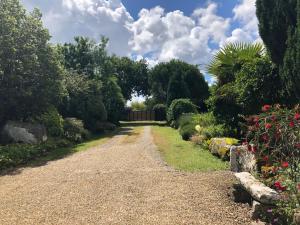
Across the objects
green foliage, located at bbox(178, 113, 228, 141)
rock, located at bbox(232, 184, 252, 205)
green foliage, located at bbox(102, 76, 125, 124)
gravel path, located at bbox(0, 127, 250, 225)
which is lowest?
gravel path, located at bbox(0, 127, 250, 225)

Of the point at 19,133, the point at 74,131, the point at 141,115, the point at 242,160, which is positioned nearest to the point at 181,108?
the point at 74,131

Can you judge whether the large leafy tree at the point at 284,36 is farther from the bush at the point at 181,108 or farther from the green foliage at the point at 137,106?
the green foliage at the point at 137,106

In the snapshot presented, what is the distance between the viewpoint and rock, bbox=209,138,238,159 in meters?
11.5

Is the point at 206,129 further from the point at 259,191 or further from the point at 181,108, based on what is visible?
the point at 181,108

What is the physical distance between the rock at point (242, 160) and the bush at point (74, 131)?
42.7 feet

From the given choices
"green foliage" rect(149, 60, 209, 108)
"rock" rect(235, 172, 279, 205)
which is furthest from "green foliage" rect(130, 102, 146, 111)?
"rock" rect(235, 172, 279, 205)

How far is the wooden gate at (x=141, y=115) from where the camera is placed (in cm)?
5043

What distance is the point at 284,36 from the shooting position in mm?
10422

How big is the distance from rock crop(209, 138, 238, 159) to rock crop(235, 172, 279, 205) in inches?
183

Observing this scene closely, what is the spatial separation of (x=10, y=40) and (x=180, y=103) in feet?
62.6

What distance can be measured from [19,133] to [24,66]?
121 inches

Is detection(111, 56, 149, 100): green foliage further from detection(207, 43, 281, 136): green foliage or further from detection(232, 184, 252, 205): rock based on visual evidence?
detection(232, 184, 252, 205): rock

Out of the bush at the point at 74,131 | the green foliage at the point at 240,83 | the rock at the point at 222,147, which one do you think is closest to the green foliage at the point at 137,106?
the bush at the point at 74,131

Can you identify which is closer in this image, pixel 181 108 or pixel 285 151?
pixel 285 151
